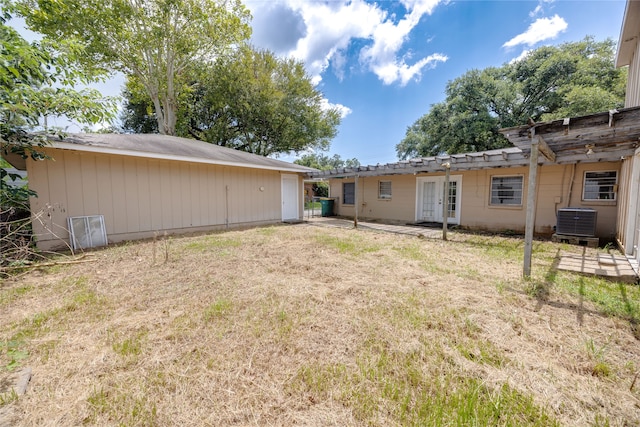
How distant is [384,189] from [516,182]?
5158 millimetres

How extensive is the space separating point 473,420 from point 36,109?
773cm

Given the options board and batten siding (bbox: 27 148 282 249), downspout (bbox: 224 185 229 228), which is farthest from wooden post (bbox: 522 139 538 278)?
downspout (bbox: 224 185 229 228)

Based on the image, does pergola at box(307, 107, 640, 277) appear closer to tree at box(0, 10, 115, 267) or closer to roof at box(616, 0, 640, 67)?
roof at box(616, 0, 640, 67)

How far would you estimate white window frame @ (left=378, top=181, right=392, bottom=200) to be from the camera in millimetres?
11828

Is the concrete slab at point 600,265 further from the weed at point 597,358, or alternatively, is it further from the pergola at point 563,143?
the weed at point 597,358

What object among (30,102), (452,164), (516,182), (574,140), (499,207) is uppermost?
(30,102)

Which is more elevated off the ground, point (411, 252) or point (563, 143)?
point (563, 143)

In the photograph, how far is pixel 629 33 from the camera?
502cm

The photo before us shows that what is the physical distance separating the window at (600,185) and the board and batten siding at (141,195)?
405 inches

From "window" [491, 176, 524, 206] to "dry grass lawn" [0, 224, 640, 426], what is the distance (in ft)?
16.6

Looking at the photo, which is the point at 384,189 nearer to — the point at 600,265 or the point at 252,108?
the point at 600,265

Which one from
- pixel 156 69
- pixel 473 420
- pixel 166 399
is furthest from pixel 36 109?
pixel 156 69

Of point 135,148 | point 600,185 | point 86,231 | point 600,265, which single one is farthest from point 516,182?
point 86,231

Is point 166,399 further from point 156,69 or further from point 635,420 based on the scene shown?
point 156,69
